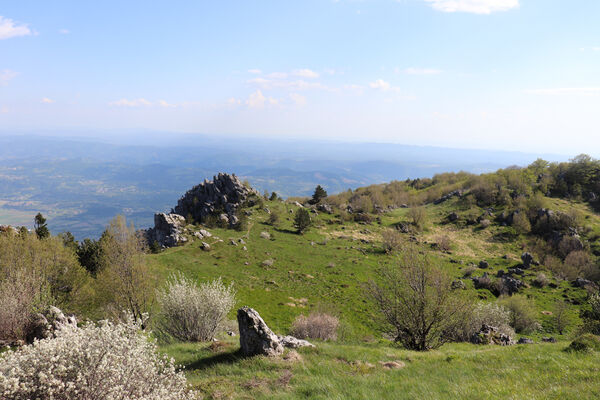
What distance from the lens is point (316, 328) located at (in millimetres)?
28250

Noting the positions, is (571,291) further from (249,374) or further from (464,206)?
(249,374)

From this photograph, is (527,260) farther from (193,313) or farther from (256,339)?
(193,313)

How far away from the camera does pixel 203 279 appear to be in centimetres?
4531

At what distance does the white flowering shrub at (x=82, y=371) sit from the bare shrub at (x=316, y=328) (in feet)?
69.0

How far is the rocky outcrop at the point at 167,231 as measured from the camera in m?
59.3

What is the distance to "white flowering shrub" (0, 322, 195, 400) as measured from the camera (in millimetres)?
7012

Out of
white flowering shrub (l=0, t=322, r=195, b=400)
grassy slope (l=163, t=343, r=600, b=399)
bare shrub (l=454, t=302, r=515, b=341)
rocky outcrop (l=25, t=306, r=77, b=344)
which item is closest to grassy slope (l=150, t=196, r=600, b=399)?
grassy slope (l=163, t=343, r=600, b=399)

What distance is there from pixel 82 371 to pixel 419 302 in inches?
783

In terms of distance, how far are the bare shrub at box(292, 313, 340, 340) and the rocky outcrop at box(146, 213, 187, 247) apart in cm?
4132

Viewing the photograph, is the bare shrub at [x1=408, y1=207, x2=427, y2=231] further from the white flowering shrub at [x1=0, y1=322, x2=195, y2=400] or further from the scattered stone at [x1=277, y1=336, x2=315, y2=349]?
the white flowering shrub at [x1=0, y1=322, x2=195, y2=400]

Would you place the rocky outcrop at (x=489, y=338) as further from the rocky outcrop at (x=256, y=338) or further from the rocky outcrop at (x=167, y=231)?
the rocky outcrop at (x=167, y=231)

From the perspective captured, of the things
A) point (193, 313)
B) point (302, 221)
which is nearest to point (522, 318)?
point (193, 313)

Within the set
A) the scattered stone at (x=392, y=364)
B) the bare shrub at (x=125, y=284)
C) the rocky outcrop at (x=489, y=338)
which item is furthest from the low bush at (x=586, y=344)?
the bare shrub at (x=125, y=284)

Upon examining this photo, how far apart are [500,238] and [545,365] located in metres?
86.2
